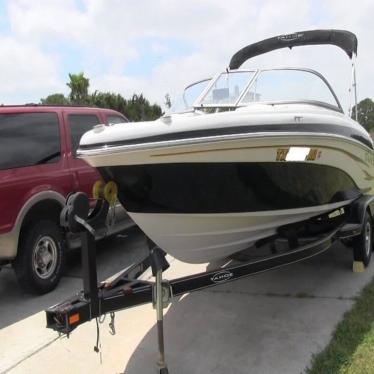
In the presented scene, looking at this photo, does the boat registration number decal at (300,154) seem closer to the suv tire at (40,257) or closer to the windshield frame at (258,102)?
the windshield frame at (258,102)

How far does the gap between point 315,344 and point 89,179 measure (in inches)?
130

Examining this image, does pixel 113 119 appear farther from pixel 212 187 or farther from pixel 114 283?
pixel 114 283

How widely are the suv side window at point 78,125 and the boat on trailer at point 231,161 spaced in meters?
1.62

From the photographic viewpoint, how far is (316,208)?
4.46 m

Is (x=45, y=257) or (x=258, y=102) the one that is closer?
(x=258, y=102)

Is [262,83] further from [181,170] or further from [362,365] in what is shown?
[362,365]

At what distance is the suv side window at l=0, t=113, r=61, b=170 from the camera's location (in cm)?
479

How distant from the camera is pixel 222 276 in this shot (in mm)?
3531

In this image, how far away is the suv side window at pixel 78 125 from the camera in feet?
18.8

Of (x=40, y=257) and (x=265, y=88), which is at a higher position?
(x=265, y=88)

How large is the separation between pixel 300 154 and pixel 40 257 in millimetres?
2886

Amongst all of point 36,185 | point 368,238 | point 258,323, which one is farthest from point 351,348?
point 36,185

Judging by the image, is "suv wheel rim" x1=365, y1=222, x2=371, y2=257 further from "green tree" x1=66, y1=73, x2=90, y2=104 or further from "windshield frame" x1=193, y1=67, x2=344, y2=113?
"green tree" x1=66, y1=73, x2=90, y2=104

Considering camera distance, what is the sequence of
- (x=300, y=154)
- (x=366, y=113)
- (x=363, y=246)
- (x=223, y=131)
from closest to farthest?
(x=223, y=131) → (x=300, y=154) → (x=363, y=246) → (x=366, y=113)
